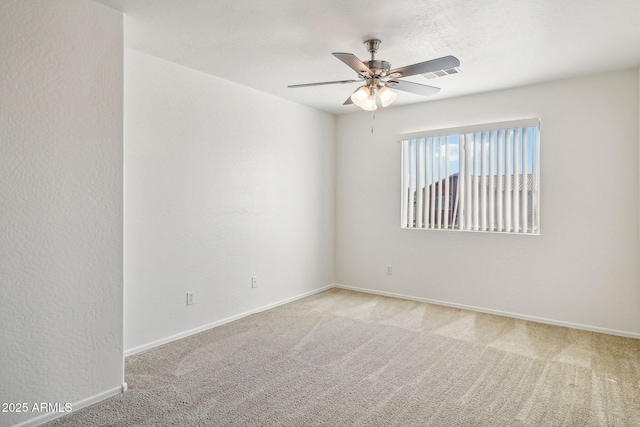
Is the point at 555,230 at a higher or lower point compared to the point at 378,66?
lower

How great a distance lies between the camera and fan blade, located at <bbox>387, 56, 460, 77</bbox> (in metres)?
2.39

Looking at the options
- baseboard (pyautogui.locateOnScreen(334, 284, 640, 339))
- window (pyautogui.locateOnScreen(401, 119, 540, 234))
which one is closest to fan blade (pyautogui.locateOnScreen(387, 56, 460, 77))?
window (pyautogui.locateOnScreen(401, 119, 540, 234))

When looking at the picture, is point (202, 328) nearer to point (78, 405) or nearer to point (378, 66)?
point (78, 405)

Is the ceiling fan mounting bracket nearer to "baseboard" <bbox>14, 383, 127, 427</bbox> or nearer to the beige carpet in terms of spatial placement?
the beige carpet

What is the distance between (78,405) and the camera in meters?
2.31

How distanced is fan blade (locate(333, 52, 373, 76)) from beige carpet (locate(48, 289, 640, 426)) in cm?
224

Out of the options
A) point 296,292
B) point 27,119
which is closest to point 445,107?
point 296,292

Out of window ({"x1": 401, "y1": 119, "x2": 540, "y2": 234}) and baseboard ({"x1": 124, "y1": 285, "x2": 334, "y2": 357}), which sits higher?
window ({"x1": 401, "y1": 119, "x2": 540, "y2": 234})

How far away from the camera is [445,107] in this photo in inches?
Result: 183

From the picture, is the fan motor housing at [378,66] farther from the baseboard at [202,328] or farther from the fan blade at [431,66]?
the baseboard at [202,328]

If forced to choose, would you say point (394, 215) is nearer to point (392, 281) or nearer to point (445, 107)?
point (392, 281)

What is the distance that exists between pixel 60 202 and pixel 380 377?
8.12 feet

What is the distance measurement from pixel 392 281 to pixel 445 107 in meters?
2.40

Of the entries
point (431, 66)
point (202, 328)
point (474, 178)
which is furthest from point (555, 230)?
point (202, 328)
